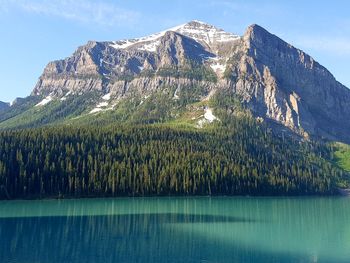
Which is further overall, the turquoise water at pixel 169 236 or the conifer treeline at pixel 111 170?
the conifer treeline at pixel 111 170

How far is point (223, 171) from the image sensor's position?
17825 centimetres

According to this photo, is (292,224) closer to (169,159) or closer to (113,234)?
(113,234)

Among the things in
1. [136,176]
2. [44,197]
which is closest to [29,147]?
[44,197]

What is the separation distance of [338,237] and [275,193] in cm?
11117

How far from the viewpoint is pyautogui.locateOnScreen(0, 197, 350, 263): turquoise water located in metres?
56.2

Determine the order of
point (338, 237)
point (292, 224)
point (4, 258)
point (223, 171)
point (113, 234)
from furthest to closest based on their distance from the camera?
1. point (223, 171)
2. point (292, 224)
3. point (338, 237)
4. point (113, 234)
5. point (4, 258)

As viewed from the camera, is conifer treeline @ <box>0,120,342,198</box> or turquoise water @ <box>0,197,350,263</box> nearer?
turquoise water @ <box>0,197,350,263</box>

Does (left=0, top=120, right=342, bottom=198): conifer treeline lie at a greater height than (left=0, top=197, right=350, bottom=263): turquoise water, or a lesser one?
greater

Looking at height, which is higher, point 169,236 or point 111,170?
point 111,170

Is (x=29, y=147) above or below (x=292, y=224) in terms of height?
above

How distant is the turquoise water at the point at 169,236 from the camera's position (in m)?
56.2

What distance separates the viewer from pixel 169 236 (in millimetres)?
70750

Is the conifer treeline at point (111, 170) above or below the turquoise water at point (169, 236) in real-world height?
above

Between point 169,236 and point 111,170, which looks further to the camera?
point 111,170
